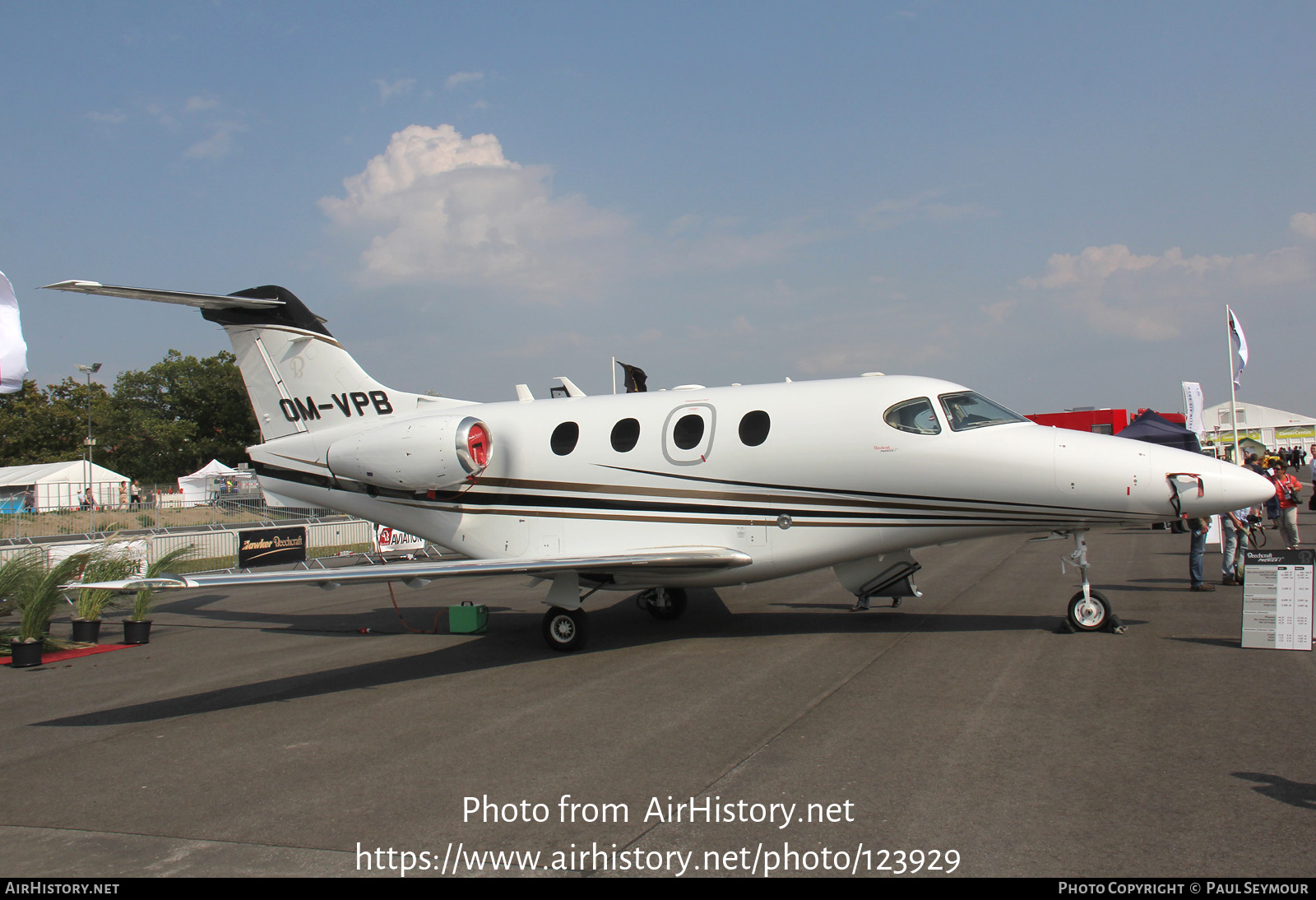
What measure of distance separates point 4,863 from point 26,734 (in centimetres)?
361

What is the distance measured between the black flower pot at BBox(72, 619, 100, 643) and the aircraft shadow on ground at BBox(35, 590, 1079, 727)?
4769mm

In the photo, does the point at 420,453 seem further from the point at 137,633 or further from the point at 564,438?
the point at 137,633

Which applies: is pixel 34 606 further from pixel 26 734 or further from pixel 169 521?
pixel 169 521

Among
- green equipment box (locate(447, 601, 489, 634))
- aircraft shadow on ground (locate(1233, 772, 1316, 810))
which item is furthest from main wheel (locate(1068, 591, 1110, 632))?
green equipment box (locate(447, 601, 489, 634))

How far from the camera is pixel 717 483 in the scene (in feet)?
34.5

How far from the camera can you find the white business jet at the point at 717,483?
9.20m

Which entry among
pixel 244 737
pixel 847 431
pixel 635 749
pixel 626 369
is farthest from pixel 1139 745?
pixel 626 369

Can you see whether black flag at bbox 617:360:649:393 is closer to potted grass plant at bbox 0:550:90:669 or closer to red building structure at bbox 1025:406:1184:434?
potted grass plant at bbox 0:550:90:669

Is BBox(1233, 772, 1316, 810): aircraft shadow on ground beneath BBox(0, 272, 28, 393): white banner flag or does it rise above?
beneath

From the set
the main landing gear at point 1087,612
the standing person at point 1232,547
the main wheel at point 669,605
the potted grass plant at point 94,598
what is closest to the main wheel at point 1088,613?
the main landing gear at point 1087,612

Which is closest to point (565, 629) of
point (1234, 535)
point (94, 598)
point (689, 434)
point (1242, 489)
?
point (689, 434)

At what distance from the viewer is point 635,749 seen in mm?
6195

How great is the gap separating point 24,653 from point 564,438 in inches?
301

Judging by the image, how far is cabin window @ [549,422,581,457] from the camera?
1150 cm
